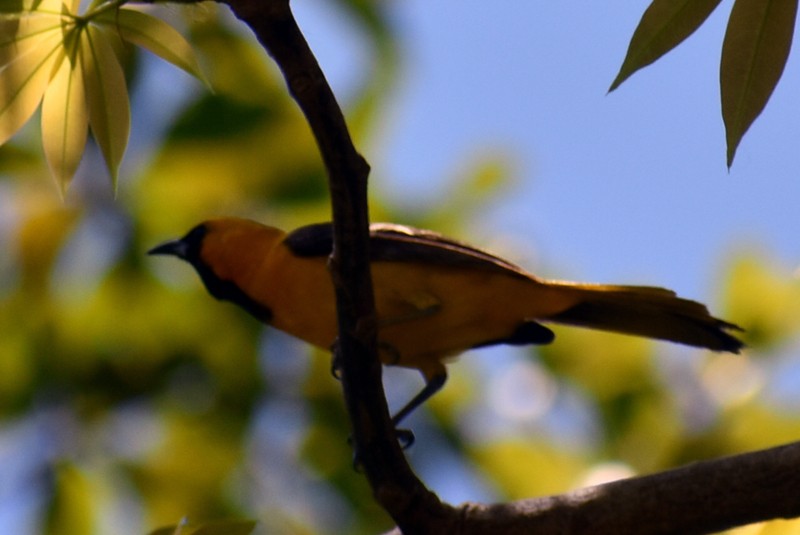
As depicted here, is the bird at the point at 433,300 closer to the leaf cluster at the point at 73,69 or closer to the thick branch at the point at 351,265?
the thick branch at the point at 351,265

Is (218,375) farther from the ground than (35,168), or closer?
closer

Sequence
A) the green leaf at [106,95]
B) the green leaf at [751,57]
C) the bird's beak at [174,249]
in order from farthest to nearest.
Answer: the bird's beak at [174,249] < the green leaf at [106,95] < the green leaf at [751,57]

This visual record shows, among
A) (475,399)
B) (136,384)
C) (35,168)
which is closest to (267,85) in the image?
(35,168)

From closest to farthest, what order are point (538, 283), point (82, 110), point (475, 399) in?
point (82, 110) → point (538, 283) → point (475, 399)

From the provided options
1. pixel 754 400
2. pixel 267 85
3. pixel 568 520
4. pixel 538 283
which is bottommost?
pixel 568 520

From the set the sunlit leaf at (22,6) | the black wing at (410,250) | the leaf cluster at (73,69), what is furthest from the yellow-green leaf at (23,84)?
the black wing at (410,250)

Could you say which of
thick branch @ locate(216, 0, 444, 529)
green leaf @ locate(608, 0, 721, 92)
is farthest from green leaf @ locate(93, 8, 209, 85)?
green leaf @ locate(608, 0, 721, 92)

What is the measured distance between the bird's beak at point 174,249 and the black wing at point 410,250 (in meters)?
0.63

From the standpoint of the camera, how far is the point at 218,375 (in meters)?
4.73

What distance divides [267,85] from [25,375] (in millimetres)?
1636

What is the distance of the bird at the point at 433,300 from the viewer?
11.4 feet

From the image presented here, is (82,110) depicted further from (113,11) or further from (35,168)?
(35,168)

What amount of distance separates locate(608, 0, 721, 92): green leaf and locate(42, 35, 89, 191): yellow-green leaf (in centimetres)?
113

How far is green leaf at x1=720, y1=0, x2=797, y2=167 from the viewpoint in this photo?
1.88m
